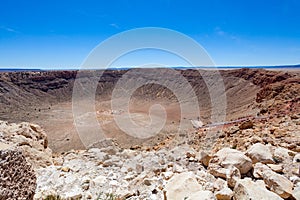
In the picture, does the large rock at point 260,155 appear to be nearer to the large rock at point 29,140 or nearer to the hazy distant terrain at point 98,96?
the large rock at point 29,140

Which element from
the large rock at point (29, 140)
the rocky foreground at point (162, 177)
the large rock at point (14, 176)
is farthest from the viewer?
the large rock at point (29, 140)

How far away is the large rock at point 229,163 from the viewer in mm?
3443

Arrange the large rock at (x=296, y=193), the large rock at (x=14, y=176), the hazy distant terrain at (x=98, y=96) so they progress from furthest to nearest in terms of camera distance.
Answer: the hazy distant terrain at (x=98, y=96), the large rock at (x=296, y=193), the large rock at (x=14, y=176)

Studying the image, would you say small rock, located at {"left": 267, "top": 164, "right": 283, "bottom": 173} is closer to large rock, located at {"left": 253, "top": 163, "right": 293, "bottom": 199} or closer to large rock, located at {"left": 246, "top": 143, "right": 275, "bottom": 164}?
large rock, located at {"left": 246, "top": 143, "right": 275, "bottom": 164}

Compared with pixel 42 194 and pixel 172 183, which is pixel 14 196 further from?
pixel 172 183

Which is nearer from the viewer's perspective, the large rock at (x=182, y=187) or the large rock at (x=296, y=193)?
the large rock at (x=296, y=193)

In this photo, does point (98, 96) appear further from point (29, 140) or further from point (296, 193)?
point (296, 193)

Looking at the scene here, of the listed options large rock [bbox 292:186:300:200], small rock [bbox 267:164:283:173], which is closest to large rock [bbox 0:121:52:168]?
small rock [bbox 267:164:283:173]

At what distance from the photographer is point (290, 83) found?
29391mm

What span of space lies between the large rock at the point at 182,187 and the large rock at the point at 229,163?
507mm

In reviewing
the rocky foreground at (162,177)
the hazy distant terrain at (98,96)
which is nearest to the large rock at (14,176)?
the rocky foreground at (162,177)

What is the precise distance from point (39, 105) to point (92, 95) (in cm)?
1695

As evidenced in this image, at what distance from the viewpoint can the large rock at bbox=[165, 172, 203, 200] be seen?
289 cm

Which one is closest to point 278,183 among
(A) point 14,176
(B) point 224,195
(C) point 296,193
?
(C) point 296,193
